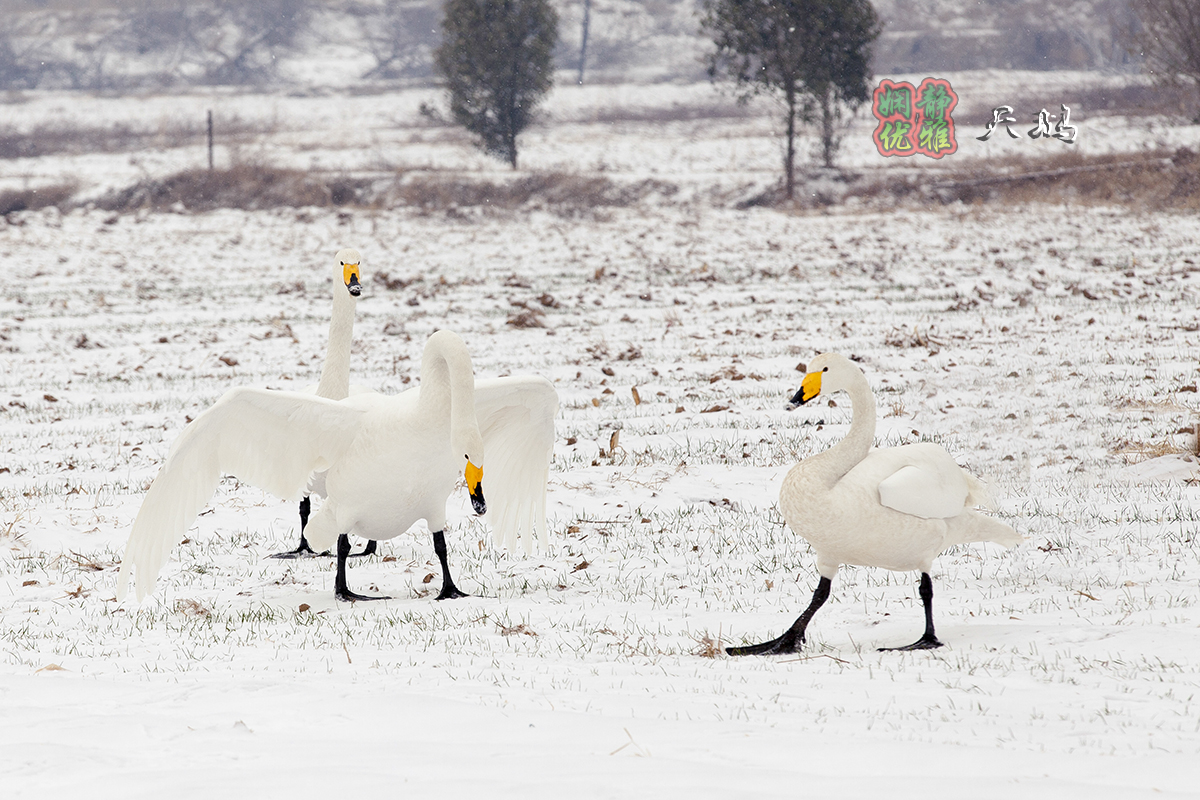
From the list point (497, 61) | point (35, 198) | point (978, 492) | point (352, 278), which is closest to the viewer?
point (978, 492)

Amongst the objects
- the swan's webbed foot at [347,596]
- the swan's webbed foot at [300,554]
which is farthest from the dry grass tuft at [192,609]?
the swan's webbed foot at [300,554]

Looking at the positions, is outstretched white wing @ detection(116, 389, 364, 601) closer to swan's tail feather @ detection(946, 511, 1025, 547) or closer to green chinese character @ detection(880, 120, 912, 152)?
swan's tail feather @ detection(946, 511, 1025, 547)

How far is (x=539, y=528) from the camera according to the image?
5.72 meters

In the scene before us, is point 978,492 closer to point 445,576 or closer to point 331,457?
point 445,576

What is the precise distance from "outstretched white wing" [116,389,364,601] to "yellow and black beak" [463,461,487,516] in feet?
3.31

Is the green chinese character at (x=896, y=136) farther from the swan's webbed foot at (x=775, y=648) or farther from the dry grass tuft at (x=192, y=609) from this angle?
the swan's webbed foot at (x=775, y=648)

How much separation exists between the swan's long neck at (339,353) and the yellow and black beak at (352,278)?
18 centimetres

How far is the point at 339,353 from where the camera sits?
6340 millimetres

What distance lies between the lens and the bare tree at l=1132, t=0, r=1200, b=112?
27.4 m

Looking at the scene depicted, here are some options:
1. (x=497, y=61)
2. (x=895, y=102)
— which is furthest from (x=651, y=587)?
(x=895, y=102)

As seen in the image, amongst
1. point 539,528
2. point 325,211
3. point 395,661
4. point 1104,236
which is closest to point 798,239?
point 1104,236

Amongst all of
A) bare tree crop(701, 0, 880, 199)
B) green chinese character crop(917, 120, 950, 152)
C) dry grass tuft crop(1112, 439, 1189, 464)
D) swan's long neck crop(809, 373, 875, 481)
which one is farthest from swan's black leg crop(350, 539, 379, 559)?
green chinese character crop(917, 120, 950, 152)

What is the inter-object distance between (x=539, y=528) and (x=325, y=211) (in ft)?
83.1

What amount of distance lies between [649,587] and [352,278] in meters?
2.43
